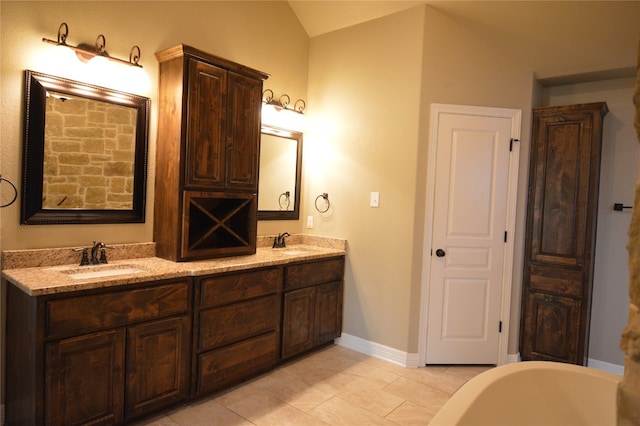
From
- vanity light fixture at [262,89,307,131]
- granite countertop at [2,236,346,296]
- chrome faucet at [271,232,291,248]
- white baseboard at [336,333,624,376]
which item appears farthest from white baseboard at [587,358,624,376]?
vanity light fixture at [262,89,307,131]

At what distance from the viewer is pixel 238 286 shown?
8.86 ft

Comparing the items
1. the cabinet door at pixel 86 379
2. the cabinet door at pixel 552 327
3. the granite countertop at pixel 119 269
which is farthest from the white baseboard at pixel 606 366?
the cabinet door at pixel 86 379

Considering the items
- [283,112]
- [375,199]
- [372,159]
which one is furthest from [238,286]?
[283,112]

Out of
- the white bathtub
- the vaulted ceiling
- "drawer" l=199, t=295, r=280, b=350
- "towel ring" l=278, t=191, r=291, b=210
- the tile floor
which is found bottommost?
the tile floor

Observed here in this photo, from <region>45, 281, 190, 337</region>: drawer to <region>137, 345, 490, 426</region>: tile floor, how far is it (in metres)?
0.66

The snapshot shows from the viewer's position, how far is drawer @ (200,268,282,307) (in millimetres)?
2516

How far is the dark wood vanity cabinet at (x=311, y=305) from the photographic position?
3.11 meters

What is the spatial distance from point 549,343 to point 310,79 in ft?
10.3

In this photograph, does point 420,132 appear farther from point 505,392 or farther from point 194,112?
point 505,392

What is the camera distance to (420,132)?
3215 millimetres

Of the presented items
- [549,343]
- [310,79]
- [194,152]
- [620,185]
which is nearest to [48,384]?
[194,152]

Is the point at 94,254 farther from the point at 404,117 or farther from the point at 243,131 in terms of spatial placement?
the point at 404,117

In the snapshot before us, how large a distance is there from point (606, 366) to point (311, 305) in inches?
97.1

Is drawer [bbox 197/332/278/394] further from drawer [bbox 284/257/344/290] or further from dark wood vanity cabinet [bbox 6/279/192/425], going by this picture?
drawer [bbox 284/257/344/290]
